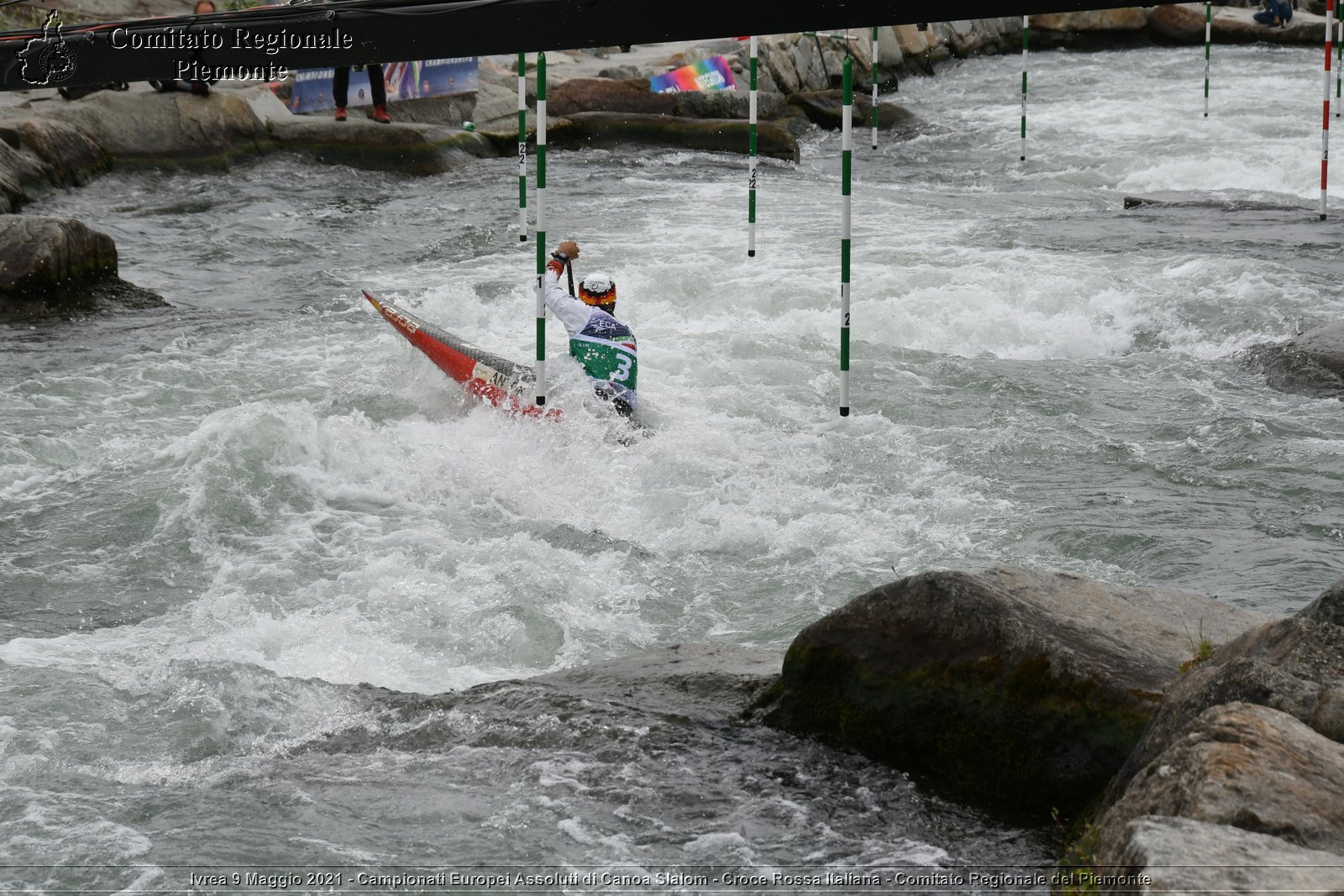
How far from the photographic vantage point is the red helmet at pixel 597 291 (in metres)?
7.34

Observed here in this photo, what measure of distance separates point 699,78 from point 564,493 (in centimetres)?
1203

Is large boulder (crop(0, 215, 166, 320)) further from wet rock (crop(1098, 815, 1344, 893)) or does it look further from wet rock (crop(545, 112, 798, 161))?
wet rock (crop(1098, 815, 1344, 893))

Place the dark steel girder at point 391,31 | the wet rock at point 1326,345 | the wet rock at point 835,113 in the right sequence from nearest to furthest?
1. the dark steel girder at point 391,31
2. the wet rock at point 1326,345
3. the wet rock at point 835,113

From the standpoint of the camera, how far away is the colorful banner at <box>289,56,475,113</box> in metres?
16.0

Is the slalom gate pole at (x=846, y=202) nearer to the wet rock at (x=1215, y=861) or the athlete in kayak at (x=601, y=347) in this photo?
the athlete in kayak at (x=601, y=347)

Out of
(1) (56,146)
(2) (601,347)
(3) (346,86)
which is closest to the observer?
(2) (601,347)

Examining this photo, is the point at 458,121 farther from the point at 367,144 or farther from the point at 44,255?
the point at 44,255

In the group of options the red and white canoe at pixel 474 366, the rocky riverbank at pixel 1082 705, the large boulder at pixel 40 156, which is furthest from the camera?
the large boulder at pixel 40 156

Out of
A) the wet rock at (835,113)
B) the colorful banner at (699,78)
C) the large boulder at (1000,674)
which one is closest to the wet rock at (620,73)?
the colorful banner at (699,78)

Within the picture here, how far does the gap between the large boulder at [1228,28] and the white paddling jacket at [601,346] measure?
2124 centimetres

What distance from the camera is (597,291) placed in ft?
24.1

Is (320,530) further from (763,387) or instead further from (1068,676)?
(1068,676)

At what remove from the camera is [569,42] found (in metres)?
4.65

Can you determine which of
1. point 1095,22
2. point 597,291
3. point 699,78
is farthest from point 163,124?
point 1095,22
